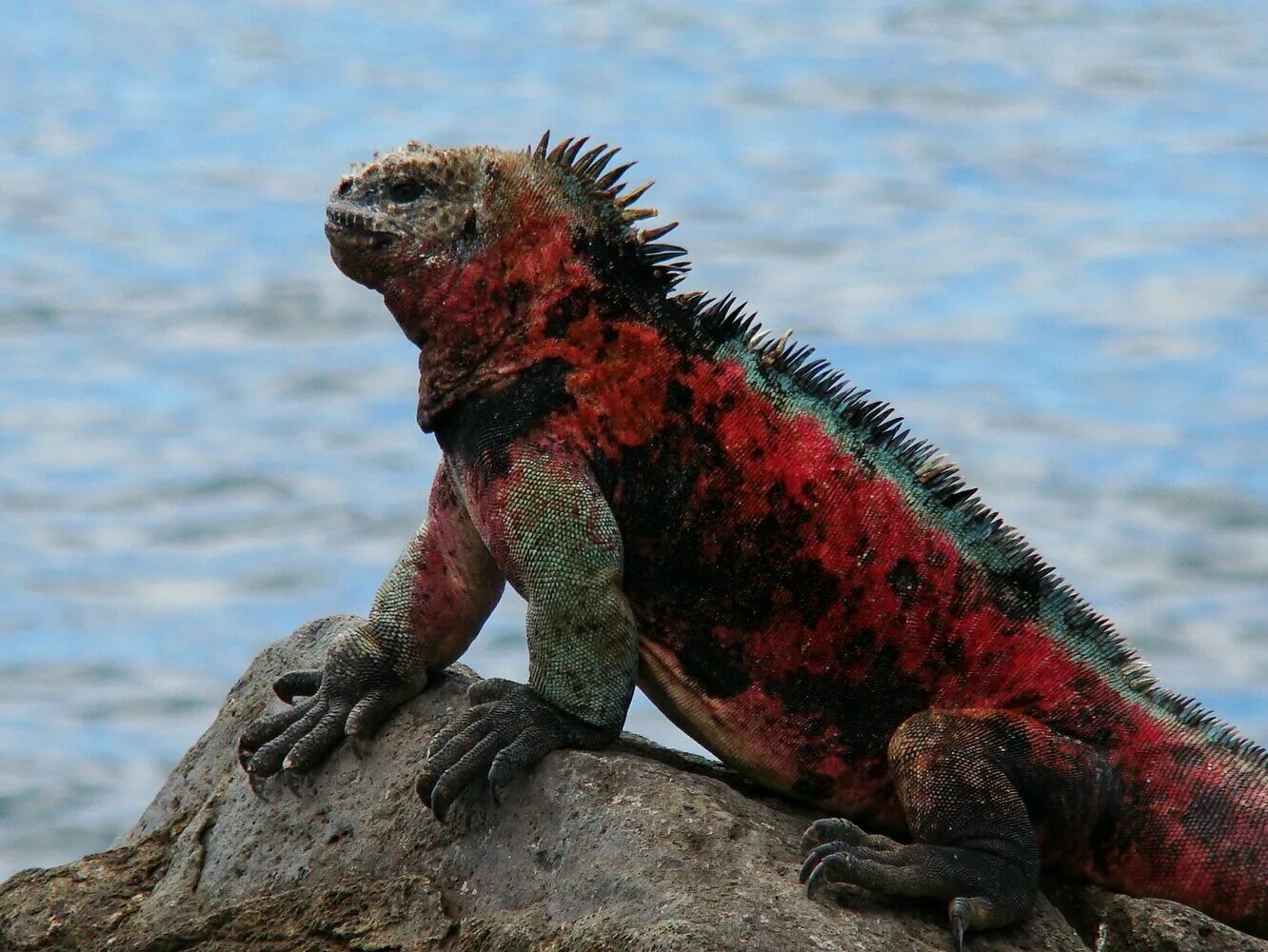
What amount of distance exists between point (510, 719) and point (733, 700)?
616 millimetres

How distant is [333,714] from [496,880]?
0.90 m

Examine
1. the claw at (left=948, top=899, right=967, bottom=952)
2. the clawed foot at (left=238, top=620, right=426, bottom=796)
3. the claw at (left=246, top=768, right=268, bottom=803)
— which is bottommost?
the claw at (left=948, top=899, right=967, bottom=952)

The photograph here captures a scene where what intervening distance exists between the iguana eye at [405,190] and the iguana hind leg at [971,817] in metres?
1.99

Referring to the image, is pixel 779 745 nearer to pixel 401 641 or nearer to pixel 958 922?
pixel 958 922

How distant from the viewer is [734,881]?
16.4 feet

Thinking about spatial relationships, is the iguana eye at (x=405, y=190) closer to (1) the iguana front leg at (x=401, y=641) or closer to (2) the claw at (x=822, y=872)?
(1) the iguana front leg at (x=401, y=641)

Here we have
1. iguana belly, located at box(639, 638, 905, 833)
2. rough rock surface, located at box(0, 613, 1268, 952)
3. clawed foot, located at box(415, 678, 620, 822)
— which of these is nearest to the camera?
rough rock surface, located at box(0, 613, 1268, 952)

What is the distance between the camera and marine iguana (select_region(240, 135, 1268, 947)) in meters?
5.45

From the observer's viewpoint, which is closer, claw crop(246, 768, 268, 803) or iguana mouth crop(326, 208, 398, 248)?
iguana mouth crop(326, 208, 398, 248)

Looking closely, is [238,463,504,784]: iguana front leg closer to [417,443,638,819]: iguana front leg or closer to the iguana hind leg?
[417,443,638,819]: iguana front leg

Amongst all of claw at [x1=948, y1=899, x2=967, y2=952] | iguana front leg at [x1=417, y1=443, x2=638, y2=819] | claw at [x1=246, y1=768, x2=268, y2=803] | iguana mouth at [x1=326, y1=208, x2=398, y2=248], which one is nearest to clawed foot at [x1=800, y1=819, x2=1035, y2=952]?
claw at [x1=948, y1=899, x2=967, y2=952]

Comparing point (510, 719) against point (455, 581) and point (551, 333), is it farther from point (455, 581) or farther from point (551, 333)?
point (551, 333)

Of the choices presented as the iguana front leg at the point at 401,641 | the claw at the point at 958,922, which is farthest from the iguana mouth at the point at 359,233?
the claw at the point at 958,922

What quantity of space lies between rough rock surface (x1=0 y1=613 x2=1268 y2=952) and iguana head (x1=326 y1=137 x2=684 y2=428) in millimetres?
1090
